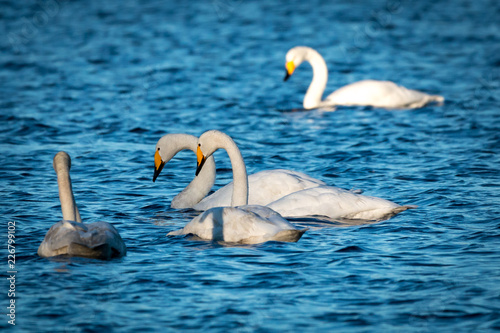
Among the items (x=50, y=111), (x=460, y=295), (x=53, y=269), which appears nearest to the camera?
(x=460, y=295)

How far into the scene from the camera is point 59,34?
24359mm

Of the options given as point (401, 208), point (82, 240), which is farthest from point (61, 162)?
point (401, 208)

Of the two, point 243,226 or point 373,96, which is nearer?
point 243,226

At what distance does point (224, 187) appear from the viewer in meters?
9.98

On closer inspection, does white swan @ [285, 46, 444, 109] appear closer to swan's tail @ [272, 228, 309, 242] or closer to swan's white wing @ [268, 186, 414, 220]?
swan's white wing @ [268, 186, 414, 220]

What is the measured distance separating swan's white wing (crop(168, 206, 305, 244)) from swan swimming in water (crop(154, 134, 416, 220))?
3.12 ft

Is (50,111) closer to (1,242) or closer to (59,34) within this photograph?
(1,242)

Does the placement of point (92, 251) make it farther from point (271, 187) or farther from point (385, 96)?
point (385, 96)

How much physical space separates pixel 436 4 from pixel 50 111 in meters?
18.0

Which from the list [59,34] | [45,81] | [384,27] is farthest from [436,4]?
[45,81]

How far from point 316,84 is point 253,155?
15.5 ft

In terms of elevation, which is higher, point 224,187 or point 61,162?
point 61,162

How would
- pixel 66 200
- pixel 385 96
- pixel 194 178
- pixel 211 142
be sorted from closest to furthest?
pixel 66 200, pixel 211 142, pixel 194 178, pixel 385 96

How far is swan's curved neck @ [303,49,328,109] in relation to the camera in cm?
1664
